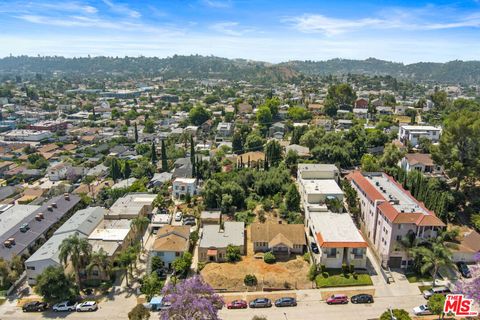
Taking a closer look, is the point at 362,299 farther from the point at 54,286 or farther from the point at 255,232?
the point at 54,286

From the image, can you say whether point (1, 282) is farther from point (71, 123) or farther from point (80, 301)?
point (71, 123)

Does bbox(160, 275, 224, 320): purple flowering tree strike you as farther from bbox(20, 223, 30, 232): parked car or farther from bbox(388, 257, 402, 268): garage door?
bbox(20, 223, 30, 232): parked car

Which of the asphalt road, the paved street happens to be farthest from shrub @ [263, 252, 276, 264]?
the asphalt road

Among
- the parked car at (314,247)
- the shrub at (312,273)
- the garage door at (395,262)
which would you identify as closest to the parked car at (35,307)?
the shrub at (312,273)

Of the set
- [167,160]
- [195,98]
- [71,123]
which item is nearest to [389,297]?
Result: [167,160]

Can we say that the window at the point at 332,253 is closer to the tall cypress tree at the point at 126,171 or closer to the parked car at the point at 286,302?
the parked car at the point at 286,302

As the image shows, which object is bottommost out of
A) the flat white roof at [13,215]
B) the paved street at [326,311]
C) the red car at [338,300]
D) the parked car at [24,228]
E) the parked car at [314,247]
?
the paved street at [326,311]
